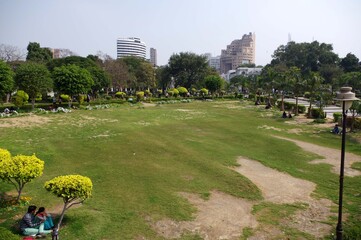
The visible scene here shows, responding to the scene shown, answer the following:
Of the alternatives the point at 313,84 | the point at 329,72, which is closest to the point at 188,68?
the point at 329,72

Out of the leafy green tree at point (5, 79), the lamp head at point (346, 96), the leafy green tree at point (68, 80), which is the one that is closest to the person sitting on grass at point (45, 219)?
the lamp head at point (346, 96)

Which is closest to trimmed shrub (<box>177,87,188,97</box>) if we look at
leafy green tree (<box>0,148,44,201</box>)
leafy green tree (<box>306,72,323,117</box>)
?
leafy green tree (<box>306,72,323,117</box>)

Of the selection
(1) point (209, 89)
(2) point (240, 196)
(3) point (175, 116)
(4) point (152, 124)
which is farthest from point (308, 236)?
(1) point (209, 89)

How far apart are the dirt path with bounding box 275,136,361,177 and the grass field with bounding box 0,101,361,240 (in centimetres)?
66

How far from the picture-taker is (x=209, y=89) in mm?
62156

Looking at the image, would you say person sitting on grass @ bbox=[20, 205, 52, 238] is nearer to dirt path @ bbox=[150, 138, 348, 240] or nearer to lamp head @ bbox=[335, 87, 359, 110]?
dirt path @ bbox=[150, 138, 348, 240]

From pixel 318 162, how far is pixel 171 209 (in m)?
10.6

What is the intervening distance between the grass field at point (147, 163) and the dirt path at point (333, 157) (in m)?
0.66

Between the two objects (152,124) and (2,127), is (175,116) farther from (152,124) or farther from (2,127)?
(2,127)

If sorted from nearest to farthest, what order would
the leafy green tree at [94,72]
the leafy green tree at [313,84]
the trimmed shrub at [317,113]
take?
the trimmed shrub at [317,113], the leafy green tree at [313,84], the leafy green tree at [94,72]

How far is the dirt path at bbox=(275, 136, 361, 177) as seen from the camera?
16.2 metres

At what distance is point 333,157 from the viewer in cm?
1866

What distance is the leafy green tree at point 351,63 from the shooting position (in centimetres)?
8200

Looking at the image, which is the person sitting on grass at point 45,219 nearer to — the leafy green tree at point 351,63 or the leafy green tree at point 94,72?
the leafy green tree at point 94,72
